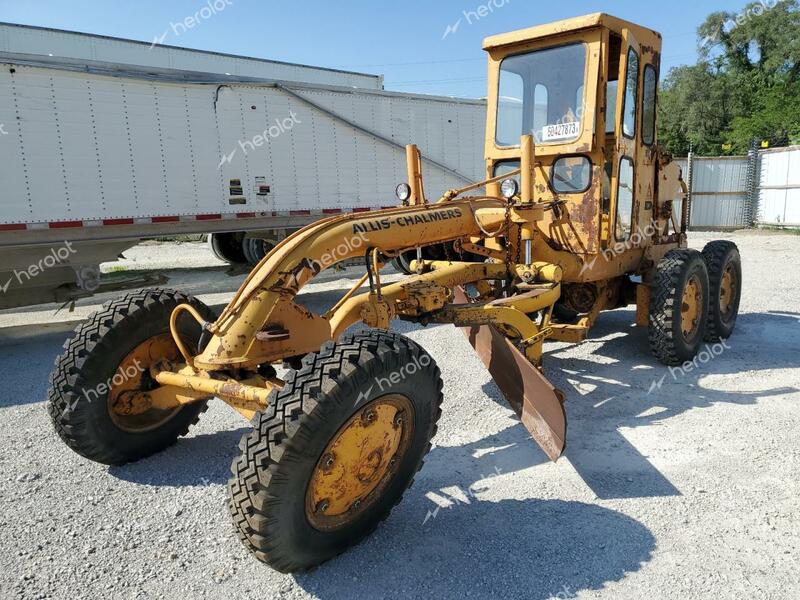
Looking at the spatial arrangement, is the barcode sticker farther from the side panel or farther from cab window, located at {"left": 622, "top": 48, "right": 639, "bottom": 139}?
the side panel

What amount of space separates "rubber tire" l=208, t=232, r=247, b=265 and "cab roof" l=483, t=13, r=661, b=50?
5544mm

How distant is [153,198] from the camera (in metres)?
7.59

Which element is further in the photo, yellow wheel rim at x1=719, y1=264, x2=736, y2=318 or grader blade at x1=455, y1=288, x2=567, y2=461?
yellow wheel rim at x1=719, y1=264, x2=736, y2=318

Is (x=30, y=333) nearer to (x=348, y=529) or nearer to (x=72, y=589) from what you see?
(x=72, y=589)

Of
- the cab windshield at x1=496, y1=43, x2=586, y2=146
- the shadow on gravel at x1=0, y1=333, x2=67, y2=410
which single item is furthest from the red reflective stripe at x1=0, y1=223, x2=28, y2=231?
the cab windshield at x1=496, y1=43, x2=586, y2=146

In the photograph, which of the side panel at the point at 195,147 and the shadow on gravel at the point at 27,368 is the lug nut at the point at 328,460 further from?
the side panel at the point at 195,147

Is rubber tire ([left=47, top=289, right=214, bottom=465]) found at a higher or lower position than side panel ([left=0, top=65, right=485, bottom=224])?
lower

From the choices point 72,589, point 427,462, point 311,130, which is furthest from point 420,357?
point 311,130

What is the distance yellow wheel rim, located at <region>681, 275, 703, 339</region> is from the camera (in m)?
5.60

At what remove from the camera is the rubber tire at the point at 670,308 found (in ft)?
17.4

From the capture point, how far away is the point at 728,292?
6.60m

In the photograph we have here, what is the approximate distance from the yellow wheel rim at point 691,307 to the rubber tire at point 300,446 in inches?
149
